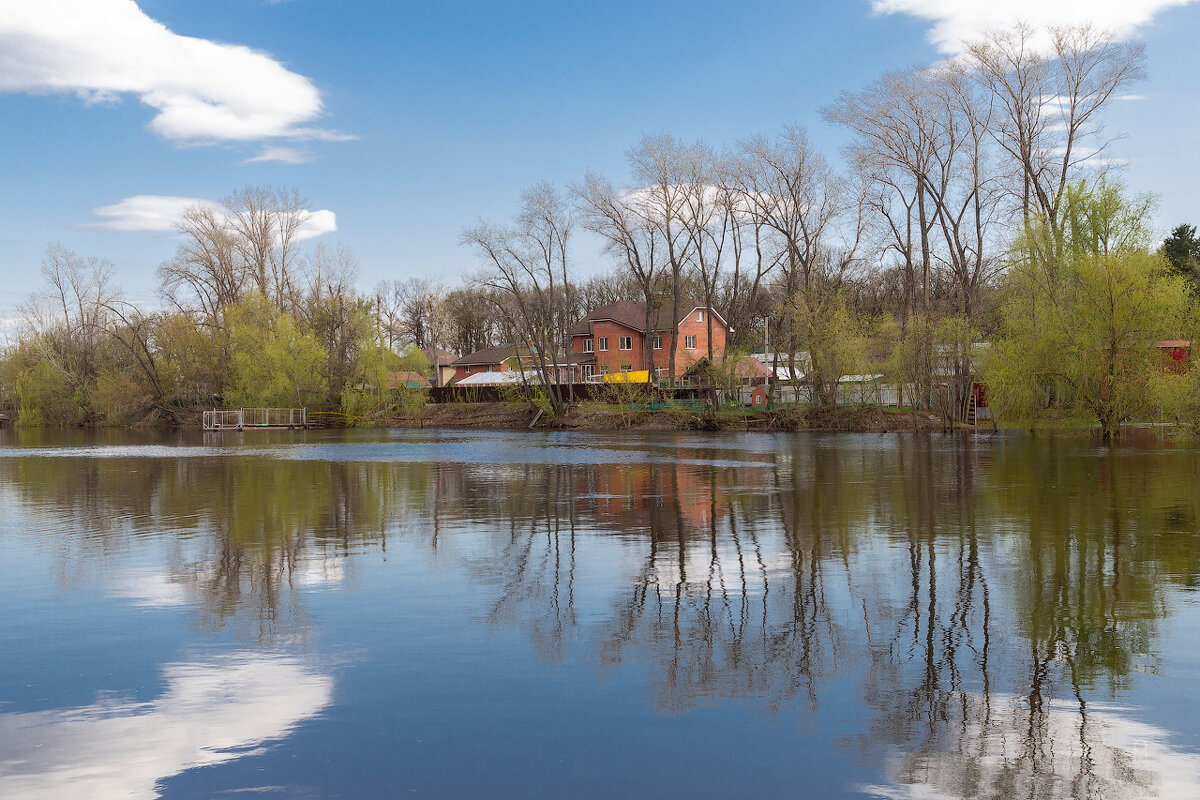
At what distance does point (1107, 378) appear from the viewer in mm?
38688

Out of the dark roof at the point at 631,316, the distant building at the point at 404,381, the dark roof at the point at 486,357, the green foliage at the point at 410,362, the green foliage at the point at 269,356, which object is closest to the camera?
the green foliage at the point at 269,356

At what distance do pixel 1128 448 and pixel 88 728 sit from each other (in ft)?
119

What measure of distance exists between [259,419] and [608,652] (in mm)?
75378

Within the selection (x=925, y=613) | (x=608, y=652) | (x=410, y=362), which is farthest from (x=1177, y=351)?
(x=410, y=362)

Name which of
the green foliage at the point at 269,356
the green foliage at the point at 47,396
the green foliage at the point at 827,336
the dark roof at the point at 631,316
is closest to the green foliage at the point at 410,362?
the green foliage at the point at 269,356

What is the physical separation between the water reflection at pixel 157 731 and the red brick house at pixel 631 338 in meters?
76.4

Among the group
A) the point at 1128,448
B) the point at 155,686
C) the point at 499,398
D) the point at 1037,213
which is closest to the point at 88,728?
the point at 155,686

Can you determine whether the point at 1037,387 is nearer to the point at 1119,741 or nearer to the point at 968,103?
the point at 968,103

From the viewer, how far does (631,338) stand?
87875 mm

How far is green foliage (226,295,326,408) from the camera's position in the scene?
7606 cm

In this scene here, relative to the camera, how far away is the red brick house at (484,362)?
323 feet

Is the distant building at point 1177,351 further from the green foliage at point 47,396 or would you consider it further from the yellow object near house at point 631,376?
the green foliage at point 47,396

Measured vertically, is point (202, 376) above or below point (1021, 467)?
above

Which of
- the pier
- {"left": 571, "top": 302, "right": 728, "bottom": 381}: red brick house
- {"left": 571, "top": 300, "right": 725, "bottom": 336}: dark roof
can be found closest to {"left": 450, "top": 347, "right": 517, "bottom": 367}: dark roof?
{"left": 571, "top": 300, "right": 725, "bottom": 336}: dark roof
